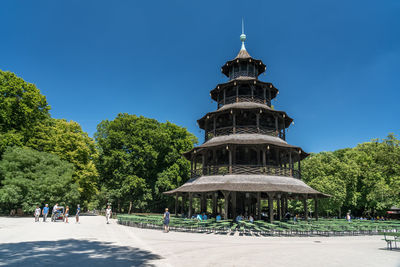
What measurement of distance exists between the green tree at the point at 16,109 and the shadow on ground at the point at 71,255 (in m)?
29.1

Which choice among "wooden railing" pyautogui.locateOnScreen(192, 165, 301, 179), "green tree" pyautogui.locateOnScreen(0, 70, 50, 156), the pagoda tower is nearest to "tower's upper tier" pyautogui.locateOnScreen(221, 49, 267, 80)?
the pagoda tower

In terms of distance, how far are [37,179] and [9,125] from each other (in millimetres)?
9902

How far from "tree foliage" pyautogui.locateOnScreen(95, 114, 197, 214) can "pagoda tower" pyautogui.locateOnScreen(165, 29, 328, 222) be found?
11994 millimetres

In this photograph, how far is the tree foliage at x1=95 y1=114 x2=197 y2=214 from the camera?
41906 millimetres

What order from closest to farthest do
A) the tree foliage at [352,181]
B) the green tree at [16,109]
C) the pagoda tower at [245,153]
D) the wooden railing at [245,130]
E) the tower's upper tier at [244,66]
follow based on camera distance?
the pagoda tower at [245,153] < the wooden railing at [245,130] < the tower's upper tier at [244,66] < the green tree at [16,109] < the tree foliage at [352,181]

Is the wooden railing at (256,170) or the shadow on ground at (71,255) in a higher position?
the wooden railing at (256,170)

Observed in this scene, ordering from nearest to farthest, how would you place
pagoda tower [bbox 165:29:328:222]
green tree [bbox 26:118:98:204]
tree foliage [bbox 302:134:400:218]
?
1. pagoda tower [bbox 165:29:328:222]
2. green tree [bbox 26:118:98:204]
3. tree foliage [bbox 302:134:400:218]

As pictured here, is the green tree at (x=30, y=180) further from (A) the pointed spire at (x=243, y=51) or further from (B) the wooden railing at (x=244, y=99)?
(A) the pointed spire at (x=243, y=51)

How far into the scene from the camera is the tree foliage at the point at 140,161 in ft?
137

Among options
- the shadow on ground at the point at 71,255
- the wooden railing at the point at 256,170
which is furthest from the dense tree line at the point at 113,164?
the shadow on ground at the point at 71,255

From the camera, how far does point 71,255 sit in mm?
9742

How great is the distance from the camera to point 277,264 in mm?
9023

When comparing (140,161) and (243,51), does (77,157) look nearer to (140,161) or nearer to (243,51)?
(140,161)

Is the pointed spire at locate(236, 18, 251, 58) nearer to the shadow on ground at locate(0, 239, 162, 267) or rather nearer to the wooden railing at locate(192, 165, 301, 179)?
the wooden railing at locate(192, 165, 301, 179)
